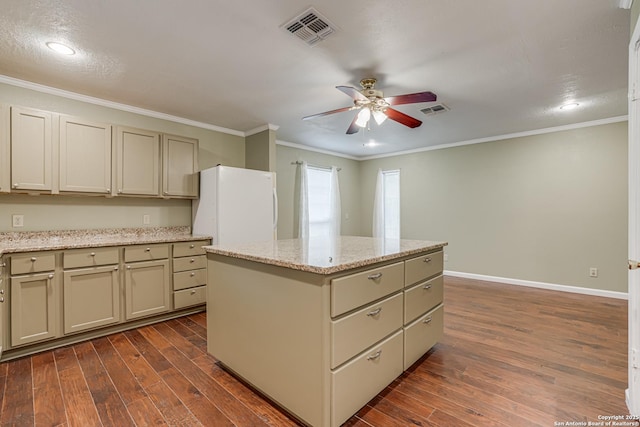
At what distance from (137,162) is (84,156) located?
1.51 ft

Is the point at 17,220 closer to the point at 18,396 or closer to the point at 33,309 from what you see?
the point at 33,309

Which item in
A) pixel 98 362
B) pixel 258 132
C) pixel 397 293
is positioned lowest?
pixel 98 362

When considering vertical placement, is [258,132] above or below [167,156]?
above

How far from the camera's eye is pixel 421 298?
2.21m

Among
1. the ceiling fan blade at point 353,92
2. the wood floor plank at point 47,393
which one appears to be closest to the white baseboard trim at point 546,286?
the ceiling fan blade at point 353,92

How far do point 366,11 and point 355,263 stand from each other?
1525 mm

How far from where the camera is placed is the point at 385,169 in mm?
6234

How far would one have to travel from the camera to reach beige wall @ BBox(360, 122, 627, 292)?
3986mm

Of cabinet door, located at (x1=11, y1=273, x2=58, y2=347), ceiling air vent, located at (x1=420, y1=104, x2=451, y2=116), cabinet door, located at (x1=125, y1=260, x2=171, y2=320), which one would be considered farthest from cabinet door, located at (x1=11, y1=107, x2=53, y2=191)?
ceiling air vent, located at (x1=420, y1=104, x2=451, y2=116)

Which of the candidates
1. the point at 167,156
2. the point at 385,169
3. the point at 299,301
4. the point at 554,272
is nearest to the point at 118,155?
the point at 167,156

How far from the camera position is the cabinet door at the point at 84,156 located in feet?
9.31

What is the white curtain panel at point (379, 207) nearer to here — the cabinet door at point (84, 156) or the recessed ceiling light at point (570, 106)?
the recessed ceiling light at point (570, 106)

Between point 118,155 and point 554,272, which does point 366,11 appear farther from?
point 554,272

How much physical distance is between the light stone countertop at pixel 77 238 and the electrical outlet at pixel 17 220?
8cm
